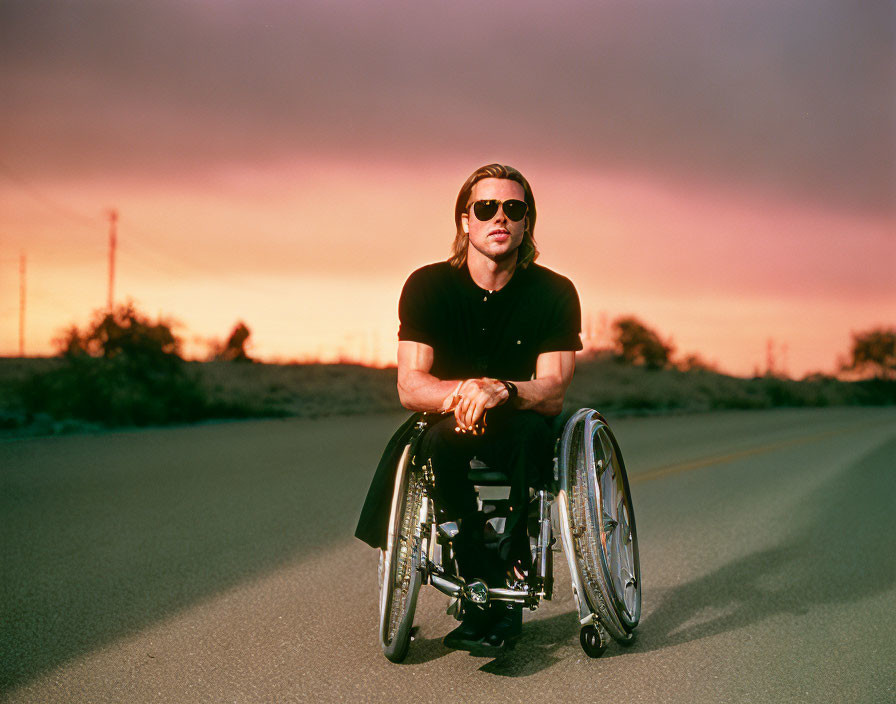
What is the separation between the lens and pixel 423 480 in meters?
3.96

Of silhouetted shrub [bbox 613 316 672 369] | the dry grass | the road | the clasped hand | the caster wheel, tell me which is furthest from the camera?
silhouetted shrub [bbox 613 316 672 369]

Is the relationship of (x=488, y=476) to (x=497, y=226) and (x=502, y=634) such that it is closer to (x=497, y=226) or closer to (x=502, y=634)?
(x=502, y=634)

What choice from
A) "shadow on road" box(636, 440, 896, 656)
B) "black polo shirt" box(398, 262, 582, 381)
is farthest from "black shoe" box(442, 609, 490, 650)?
"black polo shirt" box(398, 262, 582, 381)

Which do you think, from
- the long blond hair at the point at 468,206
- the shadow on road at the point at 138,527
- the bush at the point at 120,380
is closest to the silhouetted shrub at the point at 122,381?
the bush at the point at 120,380

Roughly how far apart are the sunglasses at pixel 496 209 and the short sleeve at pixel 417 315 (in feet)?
1.20

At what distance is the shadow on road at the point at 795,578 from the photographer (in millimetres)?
4773

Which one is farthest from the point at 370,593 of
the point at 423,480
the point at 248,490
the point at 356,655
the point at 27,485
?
the point at 27,485

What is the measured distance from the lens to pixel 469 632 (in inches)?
158

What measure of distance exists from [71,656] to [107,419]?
15.3 meters

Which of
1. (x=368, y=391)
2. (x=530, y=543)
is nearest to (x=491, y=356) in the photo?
(x=530, y=543)

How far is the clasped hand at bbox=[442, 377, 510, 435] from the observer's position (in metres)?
3.69

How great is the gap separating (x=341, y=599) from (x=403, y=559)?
1423 mm

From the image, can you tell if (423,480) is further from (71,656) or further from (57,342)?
(57,342)

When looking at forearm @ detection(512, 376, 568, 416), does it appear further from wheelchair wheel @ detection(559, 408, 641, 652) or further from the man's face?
the man's face
